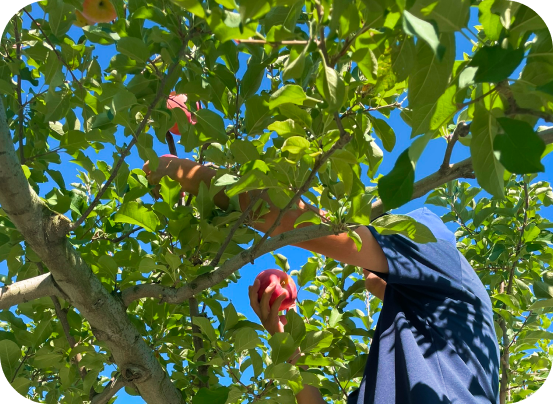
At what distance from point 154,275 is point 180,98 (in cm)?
75

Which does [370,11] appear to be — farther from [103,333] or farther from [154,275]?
[154,275]

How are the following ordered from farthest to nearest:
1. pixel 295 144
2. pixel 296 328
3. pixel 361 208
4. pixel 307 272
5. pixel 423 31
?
1. pixel 307 272
2. pixel 296 328
3. pixel 361 208
4. pixel 295 144
5. pixel 423 31

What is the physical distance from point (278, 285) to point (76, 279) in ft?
2.28

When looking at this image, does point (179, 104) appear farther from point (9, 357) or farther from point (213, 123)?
point (9, 357)

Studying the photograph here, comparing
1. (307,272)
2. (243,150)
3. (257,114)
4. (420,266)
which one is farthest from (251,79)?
(307,272)

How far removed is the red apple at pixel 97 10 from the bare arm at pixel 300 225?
1.75ft

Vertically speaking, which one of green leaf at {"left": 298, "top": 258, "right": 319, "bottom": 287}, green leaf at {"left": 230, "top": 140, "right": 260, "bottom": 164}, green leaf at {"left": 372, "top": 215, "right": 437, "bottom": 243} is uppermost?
green leaf at {"left": 298, "top": 258, "right": 319, "bottom": 287}

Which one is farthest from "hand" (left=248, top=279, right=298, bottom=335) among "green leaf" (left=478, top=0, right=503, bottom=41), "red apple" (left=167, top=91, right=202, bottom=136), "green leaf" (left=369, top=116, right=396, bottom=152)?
"green leaf" (left=478, top=0, right=503, bottom=41)

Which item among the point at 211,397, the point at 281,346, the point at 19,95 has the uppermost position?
the point at 19,95

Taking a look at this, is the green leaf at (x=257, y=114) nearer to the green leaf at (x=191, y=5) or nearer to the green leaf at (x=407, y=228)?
the green leaf at (x=407, y=228)

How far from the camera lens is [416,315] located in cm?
142

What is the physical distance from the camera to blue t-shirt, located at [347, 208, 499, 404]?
4.08ft

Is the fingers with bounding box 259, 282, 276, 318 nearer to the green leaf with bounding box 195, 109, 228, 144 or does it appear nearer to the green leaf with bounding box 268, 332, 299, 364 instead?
the green leaf with bounding box 268, 332, 299, 364

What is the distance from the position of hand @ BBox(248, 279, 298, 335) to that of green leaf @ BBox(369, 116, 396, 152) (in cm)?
76
